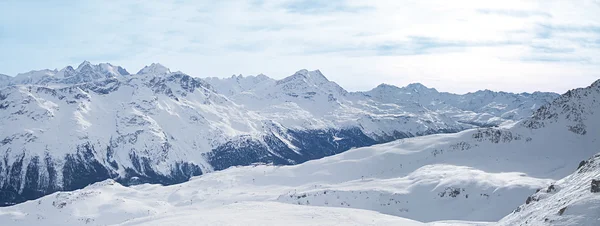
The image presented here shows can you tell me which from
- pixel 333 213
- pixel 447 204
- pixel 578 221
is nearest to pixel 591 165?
pixel 578 221

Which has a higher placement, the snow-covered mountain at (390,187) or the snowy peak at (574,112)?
the snowy peak at (574,112)

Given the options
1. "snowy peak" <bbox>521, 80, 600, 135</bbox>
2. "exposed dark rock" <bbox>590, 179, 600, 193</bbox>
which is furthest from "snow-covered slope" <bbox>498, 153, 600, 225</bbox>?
"snowy peak" <bbox>521, 80, 600, 135</bbox>

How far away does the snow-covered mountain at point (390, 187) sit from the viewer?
79750 mm

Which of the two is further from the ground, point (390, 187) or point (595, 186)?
point (595, 186)

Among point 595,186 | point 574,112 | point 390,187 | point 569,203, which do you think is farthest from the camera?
point 574,112

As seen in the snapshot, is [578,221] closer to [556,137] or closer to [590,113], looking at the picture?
[556,137]

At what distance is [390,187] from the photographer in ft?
367

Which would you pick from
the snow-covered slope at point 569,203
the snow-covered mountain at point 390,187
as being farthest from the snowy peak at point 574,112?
the snow-covered slope at point 569,203

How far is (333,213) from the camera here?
224 ft

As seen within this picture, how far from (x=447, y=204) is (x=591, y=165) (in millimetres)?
63575

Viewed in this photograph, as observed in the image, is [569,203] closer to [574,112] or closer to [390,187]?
[390,187]

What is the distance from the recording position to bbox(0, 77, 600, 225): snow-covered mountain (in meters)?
79.8

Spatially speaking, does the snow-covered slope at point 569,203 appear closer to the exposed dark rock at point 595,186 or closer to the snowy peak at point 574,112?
the exposed dark rock at point 595,186

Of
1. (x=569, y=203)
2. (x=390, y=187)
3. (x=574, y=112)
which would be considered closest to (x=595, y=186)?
(x=569, y=203)
